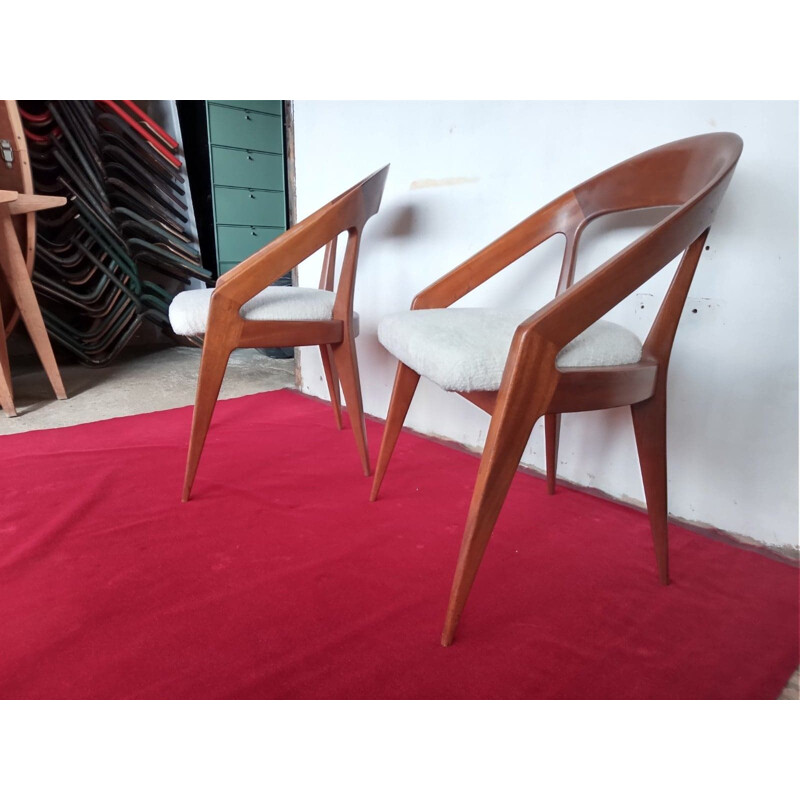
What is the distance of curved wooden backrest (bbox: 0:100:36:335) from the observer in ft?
7.69

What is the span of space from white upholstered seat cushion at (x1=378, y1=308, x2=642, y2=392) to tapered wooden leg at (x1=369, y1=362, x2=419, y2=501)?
11 cm

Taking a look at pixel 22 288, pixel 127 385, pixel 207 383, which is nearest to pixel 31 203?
pixel 22 288

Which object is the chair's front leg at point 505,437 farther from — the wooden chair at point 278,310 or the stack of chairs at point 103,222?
the stack of chairs at point 103,222

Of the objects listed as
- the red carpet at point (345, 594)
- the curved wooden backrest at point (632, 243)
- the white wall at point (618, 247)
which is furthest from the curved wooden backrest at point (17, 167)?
the curved wooden backrest at point (632, 243)

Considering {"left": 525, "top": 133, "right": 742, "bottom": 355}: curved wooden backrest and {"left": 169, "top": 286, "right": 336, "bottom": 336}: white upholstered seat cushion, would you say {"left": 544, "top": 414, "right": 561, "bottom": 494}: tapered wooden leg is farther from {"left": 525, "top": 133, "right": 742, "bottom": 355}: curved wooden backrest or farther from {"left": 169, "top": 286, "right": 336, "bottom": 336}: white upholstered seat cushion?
{"left": 169, "top": 286, "right": 336, "bottom": 336}: white upholstered seat cushion

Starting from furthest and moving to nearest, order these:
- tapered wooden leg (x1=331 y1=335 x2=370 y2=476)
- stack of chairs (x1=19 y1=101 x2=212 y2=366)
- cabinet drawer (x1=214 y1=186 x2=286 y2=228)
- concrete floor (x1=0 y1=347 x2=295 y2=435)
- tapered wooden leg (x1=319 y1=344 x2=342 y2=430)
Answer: cabinet drawer (x1=214 y1=186 x2=286 y2=228) < stack of chairs (x1=19 y1=101 x2=212 y2=366) < concrete floor (x1=0 y1=347 x2=295 y2=435) < tapered wooden leg (x1=319 y1=344 x2=342 y2=430) < tapered wooden leg (x1=331 y1=335 x2=370 y2=476)

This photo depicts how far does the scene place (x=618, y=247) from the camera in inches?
54.0

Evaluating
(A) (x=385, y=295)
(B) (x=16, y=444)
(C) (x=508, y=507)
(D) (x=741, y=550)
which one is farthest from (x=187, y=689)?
(A) (x=385, y=295)

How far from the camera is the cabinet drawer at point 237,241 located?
326 cm

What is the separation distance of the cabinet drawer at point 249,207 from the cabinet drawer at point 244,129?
0.80 feet

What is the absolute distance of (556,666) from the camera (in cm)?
86

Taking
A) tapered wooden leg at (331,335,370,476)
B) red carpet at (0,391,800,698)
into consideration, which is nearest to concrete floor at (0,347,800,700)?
red carpet at (0,391,800,698)
